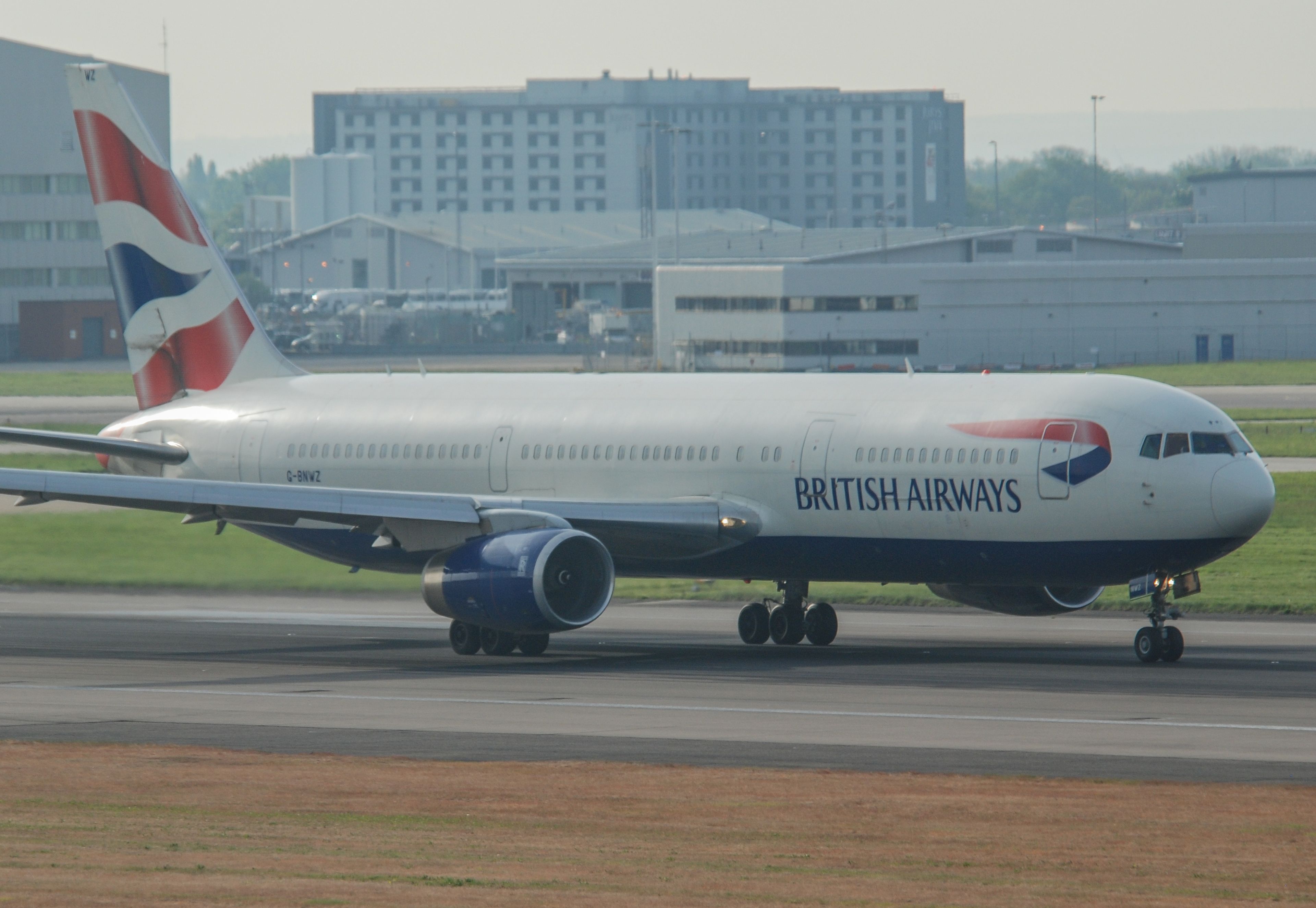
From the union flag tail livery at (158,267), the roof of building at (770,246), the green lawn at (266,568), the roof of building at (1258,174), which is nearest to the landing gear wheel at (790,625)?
the green lawn at (266,568)

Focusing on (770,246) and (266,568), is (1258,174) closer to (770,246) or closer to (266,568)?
(770,246)

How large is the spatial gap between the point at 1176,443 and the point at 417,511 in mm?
12359

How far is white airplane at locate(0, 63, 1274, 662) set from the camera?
3195cm

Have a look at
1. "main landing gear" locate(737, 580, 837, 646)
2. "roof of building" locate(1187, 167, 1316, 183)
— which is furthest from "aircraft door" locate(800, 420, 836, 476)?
"roof of building" locate(1187, 167, 1316, 183)

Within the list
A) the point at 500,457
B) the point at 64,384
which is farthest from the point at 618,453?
the point at 64,384

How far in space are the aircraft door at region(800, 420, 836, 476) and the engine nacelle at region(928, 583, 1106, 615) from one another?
298 cm

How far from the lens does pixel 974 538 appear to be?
3266cm

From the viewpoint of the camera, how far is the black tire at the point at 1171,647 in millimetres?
32094

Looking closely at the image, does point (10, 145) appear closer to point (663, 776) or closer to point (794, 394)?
point (794, 394)

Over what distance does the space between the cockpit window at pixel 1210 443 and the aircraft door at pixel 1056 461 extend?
6.21 feet

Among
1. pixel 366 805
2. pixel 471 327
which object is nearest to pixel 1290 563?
pixel 366 805

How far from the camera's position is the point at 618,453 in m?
36.5

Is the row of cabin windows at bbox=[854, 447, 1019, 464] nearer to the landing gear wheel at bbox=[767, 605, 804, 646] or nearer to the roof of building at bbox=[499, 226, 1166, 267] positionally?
the landing gear wheel at bbox=[767, 605, 804, 646]

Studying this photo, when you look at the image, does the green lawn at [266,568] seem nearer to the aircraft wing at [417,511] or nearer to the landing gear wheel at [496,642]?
the aircraft wing at [417,511]
